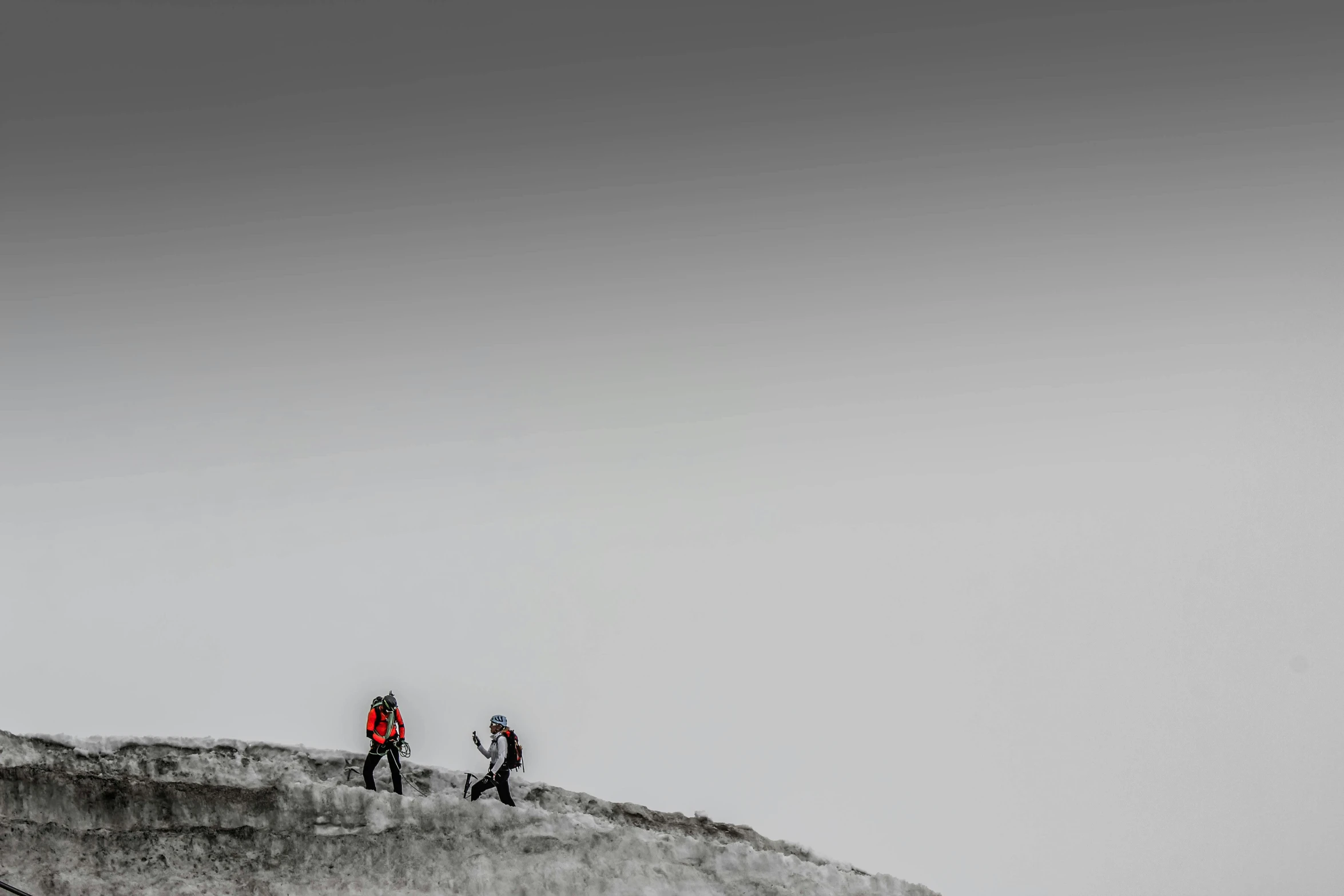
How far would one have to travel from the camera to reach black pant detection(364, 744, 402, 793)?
81.7 ft

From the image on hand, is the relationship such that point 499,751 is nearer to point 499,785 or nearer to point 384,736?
point 499,785

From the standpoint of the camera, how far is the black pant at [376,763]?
24.9 m

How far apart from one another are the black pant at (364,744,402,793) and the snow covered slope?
250 centimetres

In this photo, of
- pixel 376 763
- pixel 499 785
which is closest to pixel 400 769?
pixel 376 763

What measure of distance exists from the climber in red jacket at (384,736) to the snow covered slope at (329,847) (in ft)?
7.91

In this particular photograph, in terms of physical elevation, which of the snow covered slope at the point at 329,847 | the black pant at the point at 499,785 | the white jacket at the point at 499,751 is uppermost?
the white jacket at the point at 499,751

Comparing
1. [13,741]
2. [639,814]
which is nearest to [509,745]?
[639,814]

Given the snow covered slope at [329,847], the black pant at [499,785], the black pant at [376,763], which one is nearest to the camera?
the snow covered slope at [329,847]

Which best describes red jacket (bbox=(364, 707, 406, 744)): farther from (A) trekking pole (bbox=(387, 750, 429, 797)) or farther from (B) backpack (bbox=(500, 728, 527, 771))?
(B) backpack (bbox=(500, 728, 527, 771))

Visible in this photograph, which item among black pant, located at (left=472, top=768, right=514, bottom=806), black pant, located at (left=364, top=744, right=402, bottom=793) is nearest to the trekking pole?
black pant, located at (left=364, top=744, right=402, bottom=793)

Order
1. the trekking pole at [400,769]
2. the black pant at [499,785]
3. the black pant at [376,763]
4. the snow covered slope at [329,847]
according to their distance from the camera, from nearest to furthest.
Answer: the snow covered slope at [329,847] → the black pant at [499,785] → the black pant at [376,763] → the trekking pole at [400,769]

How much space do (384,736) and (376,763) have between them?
1.05 metres

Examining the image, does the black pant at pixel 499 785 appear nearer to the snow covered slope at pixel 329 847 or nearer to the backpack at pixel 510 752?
the backpack at pixel 510 752

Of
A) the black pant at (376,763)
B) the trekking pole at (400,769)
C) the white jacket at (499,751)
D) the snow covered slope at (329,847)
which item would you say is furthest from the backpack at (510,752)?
the black pant at (376,763)
